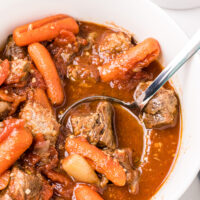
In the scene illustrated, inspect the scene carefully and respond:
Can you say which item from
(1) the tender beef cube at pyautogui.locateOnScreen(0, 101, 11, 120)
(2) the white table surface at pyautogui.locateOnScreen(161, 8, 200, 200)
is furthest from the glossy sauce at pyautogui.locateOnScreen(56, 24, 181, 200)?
(2) the white table surface at pyautogui.locateOnScreen(161, 8, 200, 200)

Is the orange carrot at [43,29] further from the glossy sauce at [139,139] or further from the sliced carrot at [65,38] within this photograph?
the glossy sauce at [139,139]

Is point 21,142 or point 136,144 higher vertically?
point 21,142

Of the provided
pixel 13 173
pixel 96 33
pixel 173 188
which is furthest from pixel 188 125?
pixel 13 173

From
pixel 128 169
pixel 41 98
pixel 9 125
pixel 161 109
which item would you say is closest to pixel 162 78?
pixel 161 109

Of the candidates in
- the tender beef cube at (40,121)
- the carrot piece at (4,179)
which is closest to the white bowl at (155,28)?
the tender beef cube at (40,121)

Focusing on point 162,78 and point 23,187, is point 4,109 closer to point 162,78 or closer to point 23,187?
point 23,187

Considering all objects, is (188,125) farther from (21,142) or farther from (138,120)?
(21,142)
